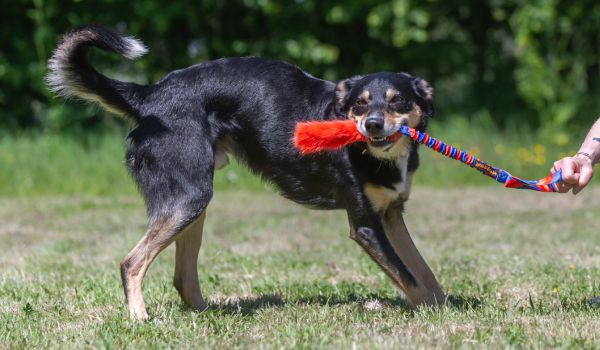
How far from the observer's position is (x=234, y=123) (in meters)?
4.65

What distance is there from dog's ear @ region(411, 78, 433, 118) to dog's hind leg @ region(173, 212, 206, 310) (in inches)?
52.1

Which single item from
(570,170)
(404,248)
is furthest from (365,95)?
(570,170)

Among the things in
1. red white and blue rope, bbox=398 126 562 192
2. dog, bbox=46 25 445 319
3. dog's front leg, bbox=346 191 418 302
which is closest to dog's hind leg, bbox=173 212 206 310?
dog, bbox=46 25 445 319

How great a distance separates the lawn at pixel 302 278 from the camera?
12.4 feet

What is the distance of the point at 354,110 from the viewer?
439 cm

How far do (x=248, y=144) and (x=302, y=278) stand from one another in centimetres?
118

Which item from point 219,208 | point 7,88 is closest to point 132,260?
point 219,208

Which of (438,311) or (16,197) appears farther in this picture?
A: (16,197)

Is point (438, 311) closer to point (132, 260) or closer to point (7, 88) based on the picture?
point (132, 260)

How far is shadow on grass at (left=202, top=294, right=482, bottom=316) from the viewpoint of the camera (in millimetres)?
4492

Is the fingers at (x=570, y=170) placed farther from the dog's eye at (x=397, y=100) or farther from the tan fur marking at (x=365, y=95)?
the tan fur marking at (x=365, y=95)

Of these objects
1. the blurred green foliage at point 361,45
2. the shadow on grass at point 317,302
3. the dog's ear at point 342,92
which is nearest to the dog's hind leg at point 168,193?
the shadow on grass at point 317,302

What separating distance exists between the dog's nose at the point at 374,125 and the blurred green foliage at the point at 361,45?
22.8 ft

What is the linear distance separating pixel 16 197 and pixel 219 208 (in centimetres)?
244
